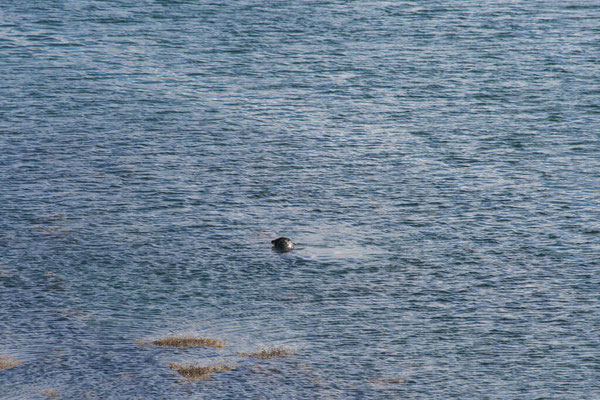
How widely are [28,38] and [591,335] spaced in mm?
22346

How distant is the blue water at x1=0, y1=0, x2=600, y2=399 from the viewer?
1472cm

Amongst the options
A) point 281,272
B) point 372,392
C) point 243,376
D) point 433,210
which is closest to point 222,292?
point 281,272

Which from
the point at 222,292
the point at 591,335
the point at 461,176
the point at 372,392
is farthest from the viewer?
the point at 461,176

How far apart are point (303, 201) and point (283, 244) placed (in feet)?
8.22

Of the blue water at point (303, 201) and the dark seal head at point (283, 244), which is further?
the dark seal head at point (283, 244)

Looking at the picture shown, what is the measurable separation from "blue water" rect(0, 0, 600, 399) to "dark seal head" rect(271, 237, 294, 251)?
27 cm

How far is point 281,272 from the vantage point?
1770 cm

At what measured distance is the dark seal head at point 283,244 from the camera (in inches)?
726

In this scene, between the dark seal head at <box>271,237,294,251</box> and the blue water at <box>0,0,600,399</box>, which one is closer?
the blue water at <box>0,0,600,399</box>

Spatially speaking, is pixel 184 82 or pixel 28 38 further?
pixel 28 38

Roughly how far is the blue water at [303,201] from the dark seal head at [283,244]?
27 centimetres

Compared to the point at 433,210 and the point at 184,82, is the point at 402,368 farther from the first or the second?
the point at 184,82

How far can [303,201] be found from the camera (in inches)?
819

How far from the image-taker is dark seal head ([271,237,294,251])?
60.5 ft
